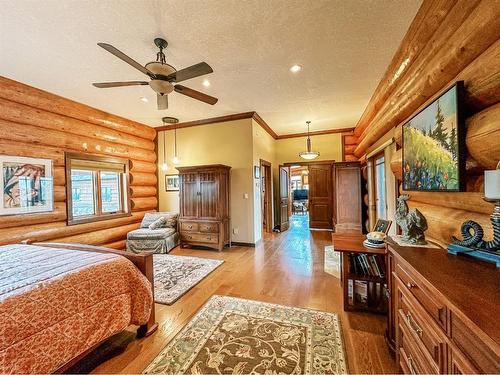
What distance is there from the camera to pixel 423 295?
1.07m

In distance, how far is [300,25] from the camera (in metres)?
2.23

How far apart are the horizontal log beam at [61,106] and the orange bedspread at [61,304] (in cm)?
272

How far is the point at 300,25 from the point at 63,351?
11.3 feet

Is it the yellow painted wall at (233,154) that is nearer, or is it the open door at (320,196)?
the yellow painted wall at (233,154)

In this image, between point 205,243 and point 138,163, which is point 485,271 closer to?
point 205,243

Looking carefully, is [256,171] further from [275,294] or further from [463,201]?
[463,201]

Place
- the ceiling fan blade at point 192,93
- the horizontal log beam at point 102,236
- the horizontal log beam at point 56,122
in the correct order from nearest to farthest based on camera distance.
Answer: the ceiling fan blade at point 192,93 < the horizontal log beam at point 56,122 < the horizontal log beam at point 102,236

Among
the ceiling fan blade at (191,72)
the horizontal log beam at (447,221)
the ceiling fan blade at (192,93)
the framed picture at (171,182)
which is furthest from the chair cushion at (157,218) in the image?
the horizontal log beam at (447,221)

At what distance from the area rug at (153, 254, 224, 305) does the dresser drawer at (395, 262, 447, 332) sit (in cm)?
247

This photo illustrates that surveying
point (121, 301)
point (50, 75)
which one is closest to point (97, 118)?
point (50, 75)

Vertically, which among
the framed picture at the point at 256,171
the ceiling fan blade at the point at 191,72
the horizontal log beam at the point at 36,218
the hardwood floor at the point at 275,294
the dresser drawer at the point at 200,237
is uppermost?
the ceiling fan blade at the point at 191,72

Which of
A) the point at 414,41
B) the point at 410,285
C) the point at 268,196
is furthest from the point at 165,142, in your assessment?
the point at 410,285

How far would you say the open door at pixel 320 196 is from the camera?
22.3ft

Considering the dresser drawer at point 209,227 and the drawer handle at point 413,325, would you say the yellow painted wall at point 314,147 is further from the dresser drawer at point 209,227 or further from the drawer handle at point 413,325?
the drawer handle at point 413,325
